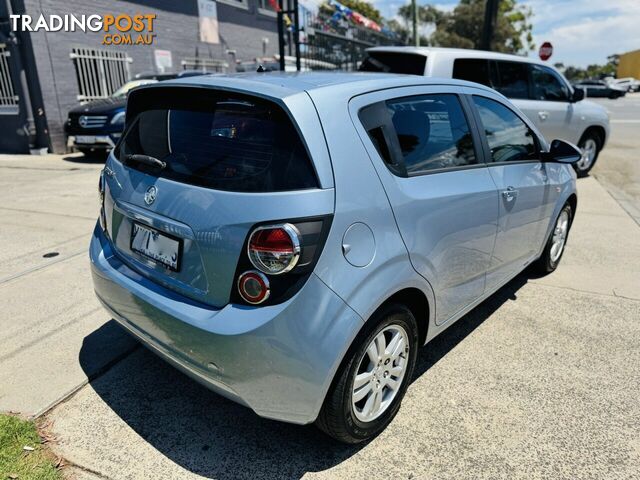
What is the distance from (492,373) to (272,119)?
203 cm

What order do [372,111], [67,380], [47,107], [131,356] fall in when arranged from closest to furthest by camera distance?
[372,111], [67,380], [131,356], [47,107]

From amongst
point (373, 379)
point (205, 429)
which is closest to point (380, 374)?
point (373, 379)

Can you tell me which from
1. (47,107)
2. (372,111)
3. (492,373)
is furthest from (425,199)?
(47,107)

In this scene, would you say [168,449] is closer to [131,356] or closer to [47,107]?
[131,356]

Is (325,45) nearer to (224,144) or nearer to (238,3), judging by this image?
(238,3)

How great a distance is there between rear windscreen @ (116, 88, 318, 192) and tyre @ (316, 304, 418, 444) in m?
0.74

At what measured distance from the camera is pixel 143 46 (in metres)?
14.1

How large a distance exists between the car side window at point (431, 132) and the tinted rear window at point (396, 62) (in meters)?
3.68

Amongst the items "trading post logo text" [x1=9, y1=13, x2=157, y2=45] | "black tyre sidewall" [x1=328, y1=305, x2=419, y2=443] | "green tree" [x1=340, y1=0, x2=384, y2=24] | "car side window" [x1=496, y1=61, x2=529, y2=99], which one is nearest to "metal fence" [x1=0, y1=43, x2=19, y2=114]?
→ "trading post logo text" [x1=9, y1=13, x2=157, y2=45]

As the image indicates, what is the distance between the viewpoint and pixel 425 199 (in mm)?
2439

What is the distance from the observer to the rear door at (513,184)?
3.15 metres

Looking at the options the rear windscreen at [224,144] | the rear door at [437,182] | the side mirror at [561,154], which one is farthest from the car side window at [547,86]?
the rear windscreen at [224,144]

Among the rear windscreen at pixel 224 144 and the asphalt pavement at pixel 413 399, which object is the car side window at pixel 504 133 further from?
the rear windscreen at pixel 224 144

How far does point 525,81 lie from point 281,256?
23.2 ft
